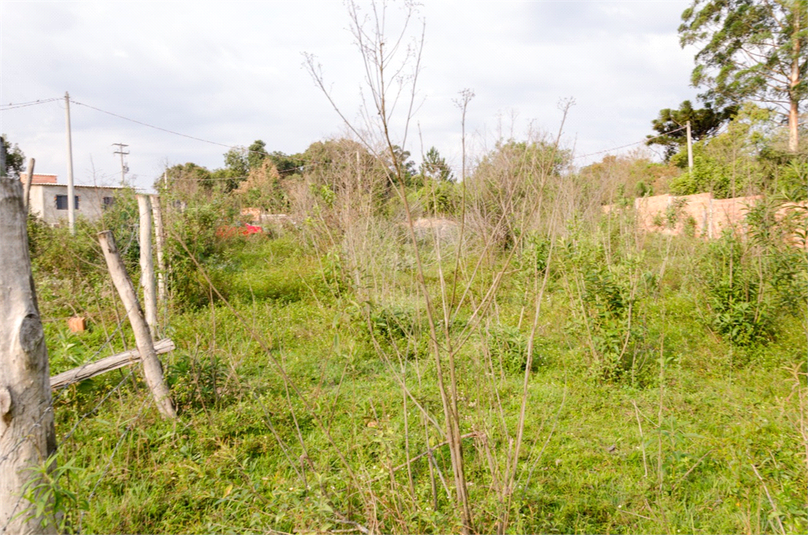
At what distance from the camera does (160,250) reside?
545cm

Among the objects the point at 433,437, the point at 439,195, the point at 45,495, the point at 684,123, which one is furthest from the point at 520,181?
the point at 684,123

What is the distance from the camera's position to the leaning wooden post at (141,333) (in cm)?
320

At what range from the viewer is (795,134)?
14.2 meters

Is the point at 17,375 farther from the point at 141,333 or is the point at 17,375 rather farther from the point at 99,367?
the point at 99,367

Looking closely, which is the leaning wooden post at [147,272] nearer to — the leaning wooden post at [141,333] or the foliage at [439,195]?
the leaning wooden post at [141,333]

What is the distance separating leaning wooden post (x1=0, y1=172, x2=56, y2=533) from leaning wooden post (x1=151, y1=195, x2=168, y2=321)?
10.7 ft

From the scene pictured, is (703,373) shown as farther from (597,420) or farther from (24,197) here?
(24,197)

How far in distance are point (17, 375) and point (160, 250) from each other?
4.03 m

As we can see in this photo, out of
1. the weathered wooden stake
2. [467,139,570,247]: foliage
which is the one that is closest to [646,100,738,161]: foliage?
[467,139,570,247]: foliage

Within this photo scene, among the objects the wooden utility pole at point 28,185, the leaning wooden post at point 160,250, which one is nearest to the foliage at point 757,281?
the wooden utility pole at point 28,185

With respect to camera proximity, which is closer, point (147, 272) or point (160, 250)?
point (147, 272)

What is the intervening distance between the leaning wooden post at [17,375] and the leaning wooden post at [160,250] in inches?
129

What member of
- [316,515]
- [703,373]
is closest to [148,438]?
[316,515]

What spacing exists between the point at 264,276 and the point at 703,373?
21.2 feet
